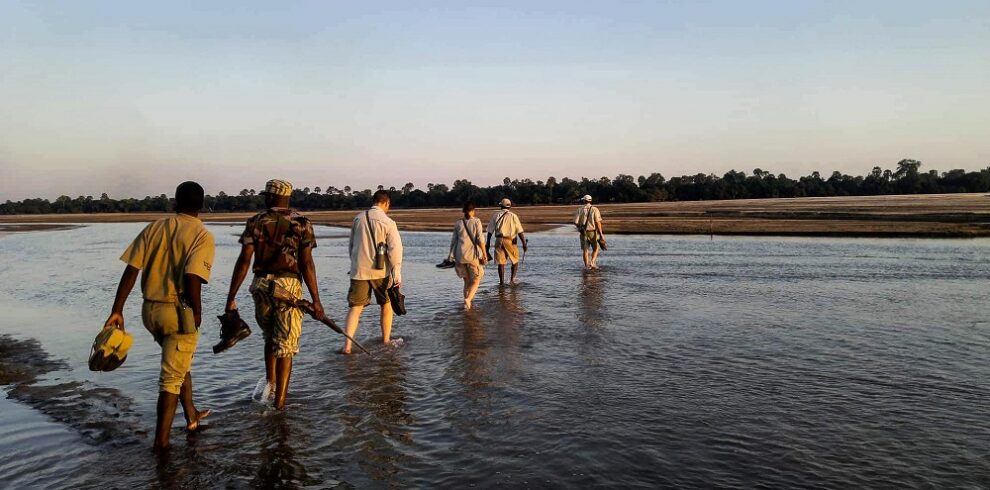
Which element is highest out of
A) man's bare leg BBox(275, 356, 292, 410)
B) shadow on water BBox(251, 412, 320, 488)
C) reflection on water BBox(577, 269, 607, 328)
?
man's bare leg BBox(275, 356, 292, 410)

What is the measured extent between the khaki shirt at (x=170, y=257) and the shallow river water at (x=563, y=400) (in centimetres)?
121

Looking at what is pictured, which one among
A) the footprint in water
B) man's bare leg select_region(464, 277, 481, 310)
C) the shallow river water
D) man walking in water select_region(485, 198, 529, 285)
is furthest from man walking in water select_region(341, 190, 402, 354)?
man walking in water select_region(485, 198, 529, 285)

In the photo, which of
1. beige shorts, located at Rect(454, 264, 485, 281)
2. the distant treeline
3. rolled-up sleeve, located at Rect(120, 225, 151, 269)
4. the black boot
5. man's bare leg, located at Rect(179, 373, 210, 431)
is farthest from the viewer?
the distant treeline

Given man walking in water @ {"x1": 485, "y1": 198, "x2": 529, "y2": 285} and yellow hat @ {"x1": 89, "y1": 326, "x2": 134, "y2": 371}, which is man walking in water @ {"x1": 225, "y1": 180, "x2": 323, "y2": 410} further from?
man walking in water @ {"x1": 485, "y1": 198, "x2": 529, "y2": 285}

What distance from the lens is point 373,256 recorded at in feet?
26.7

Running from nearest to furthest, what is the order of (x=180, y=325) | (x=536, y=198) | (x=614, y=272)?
(x=180, y=325), (x=614, y=272), (x=536, y=198)

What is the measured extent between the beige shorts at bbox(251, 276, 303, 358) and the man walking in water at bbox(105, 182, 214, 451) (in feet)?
3.09

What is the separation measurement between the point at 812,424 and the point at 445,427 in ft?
9.39

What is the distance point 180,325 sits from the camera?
5.04 m

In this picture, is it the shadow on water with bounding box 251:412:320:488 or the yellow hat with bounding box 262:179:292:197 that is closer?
the shadow on water with bounding box 251:412:320:488

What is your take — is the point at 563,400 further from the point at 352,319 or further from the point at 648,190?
the point at 648,190

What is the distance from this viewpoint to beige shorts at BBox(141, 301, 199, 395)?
4992 millimetres

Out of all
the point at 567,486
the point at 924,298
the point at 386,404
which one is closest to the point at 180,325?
the point at 386,404

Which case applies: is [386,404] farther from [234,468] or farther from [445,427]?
[234,468]
